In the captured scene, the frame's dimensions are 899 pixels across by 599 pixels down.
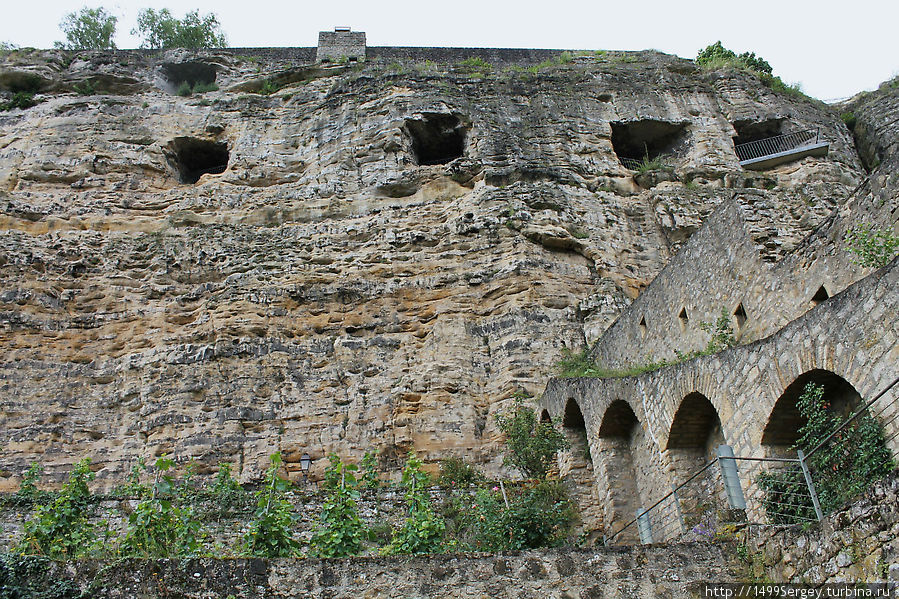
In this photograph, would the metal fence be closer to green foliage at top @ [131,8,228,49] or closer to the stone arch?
the stone arch

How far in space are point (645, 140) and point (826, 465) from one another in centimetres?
1446

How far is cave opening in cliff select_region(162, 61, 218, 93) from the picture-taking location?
22.0 metres

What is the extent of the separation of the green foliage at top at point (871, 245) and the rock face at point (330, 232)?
2152 mm

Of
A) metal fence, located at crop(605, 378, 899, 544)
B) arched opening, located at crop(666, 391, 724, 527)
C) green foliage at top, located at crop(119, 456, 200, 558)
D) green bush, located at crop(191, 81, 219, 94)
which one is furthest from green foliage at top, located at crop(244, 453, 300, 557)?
green bush, located at crop(191, 81, 219, 94)

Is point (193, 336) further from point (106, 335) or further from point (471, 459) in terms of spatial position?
point (471, 459)

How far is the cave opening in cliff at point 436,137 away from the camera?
61.6 feet

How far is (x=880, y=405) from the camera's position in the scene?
6070 millimetres

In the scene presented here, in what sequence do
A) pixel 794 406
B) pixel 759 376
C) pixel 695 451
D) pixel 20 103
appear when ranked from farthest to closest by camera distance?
pixel 20 103 → pixel 695 451 → pixel 759 376 → pixel 794 406

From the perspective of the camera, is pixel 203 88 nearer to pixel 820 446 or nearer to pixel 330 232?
pixel 330 232

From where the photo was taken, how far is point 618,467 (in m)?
9.89

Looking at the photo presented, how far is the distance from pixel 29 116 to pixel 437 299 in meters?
12.9

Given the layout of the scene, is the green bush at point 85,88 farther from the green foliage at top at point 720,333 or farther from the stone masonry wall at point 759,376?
the green foliage at top at point 720,333

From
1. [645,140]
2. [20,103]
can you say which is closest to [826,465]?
[645,140]

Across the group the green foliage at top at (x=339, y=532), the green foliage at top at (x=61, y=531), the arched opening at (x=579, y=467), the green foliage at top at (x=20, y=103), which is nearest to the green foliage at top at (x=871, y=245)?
the arched opening at (x=579, y=467)
